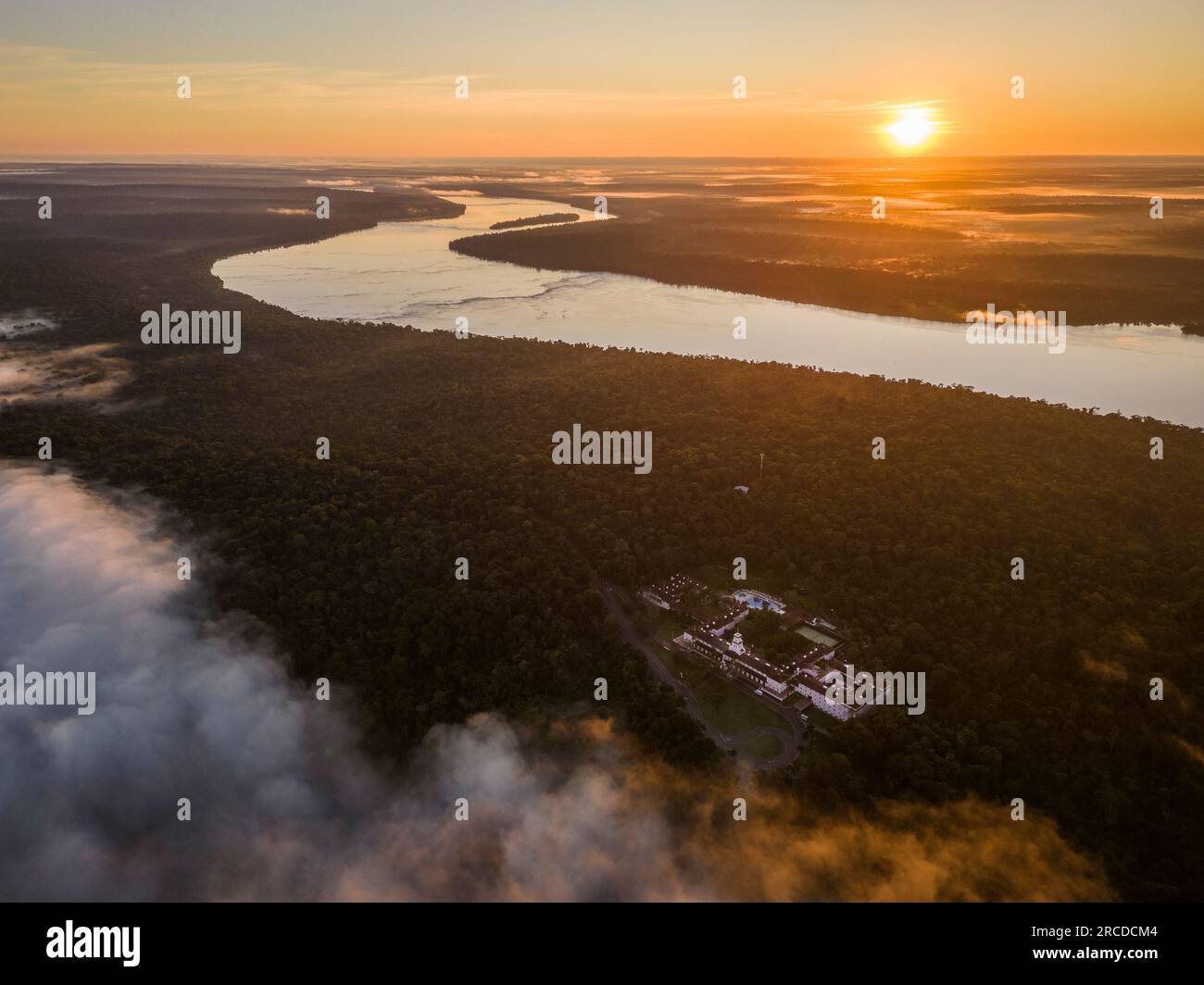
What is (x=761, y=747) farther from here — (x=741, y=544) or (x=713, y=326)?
(x=713, y=326)

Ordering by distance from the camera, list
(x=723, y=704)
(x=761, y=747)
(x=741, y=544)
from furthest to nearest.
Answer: (x=741, y=544), (x=723, y=704), (x=761, y=747)

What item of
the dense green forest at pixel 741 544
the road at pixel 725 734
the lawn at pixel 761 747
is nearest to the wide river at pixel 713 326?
the dense green forest at pixel 741 544

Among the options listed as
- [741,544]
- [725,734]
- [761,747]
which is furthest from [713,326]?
[761,747]

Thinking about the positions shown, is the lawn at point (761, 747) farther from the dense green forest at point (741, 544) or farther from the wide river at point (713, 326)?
the wide river at point (713, 326)

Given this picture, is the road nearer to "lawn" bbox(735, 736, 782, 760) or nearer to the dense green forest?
"lawn" bbox(735, 736, 782, 760)

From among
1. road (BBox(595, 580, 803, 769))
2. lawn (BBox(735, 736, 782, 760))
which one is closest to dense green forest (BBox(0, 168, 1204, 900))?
road (BBox(595, 580, 803, 769))
